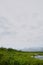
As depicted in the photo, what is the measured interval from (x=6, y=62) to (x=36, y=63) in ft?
25.5

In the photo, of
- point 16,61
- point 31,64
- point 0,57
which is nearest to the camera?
point 31,64

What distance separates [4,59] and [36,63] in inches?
353

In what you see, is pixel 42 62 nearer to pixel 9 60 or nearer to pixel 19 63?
pixel 19 63

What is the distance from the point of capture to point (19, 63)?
44.4 meters

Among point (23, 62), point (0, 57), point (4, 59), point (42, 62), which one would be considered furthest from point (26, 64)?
point (0, 57)

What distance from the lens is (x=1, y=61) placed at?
47969 millimetres

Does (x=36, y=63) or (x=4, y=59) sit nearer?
(x=36, y=63)

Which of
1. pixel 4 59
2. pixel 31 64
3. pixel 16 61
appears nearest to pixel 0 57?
pixel 4 59

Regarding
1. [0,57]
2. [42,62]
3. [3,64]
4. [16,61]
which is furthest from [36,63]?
[0,57]

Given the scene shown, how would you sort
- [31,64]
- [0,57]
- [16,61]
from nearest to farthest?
[31,64] → [16,61] → [0,57]

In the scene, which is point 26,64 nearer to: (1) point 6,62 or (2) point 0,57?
(1) point 6,62

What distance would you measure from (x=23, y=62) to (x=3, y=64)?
5.18 m

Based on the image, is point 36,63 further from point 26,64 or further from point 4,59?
point 4,59

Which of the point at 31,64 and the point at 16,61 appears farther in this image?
the point at 16,61
